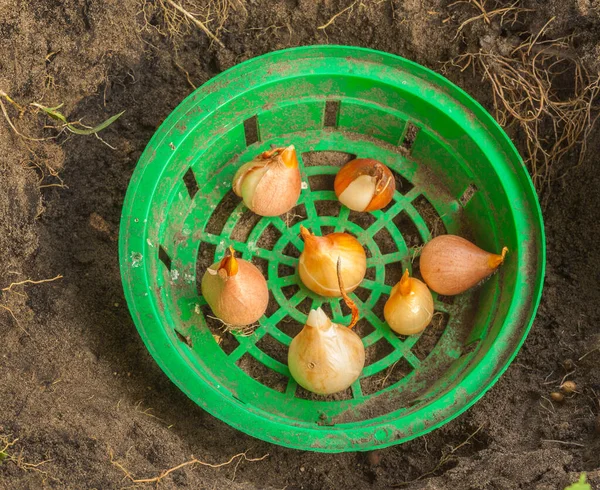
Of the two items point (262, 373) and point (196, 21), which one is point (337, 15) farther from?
point (262, 373)

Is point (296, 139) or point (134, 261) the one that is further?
point (296, 139)

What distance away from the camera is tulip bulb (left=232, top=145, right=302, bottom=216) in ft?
4.27

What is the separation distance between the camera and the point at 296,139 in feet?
5.02

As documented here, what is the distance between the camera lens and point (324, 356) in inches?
49.1

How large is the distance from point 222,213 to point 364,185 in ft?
1.25

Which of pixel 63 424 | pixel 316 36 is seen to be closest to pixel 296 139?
pixel 316 36

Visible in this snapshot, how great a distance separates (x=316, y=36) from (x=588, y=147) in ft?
2.40

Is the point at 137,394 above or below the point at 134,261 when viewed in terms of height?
below

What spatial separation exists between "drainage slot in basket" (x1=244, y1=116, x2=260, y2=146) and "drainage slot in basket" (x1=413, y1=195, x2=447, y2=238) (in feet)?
1.49

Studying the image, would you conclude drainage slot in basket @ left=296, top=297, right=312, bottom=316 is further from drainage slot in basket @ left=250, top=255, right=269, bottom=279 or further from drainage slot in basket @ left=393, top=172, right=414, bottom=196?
drainage slot in basket @ left=393, top=172, right=414, bottom=196

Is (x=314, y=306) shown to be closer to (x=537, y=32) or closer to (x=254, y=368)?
(x=254, y=368)

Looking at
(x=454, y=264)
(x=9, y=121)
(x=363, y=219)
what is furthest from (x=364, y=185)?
(x=9, y=121)

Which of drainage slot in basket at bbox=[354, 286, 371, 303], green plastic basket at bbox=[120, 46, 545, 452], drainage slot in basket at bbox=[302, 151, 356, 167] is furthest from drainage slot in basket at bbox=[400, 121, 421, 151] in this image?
drainage slot in basket at bbox=[354, 286, 371, 303]

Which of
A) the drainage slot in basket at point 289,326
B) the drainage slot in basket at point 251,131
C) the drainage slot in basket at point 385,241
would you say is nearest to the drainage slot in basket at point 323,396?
the drainage slot in basket at point 289,326
